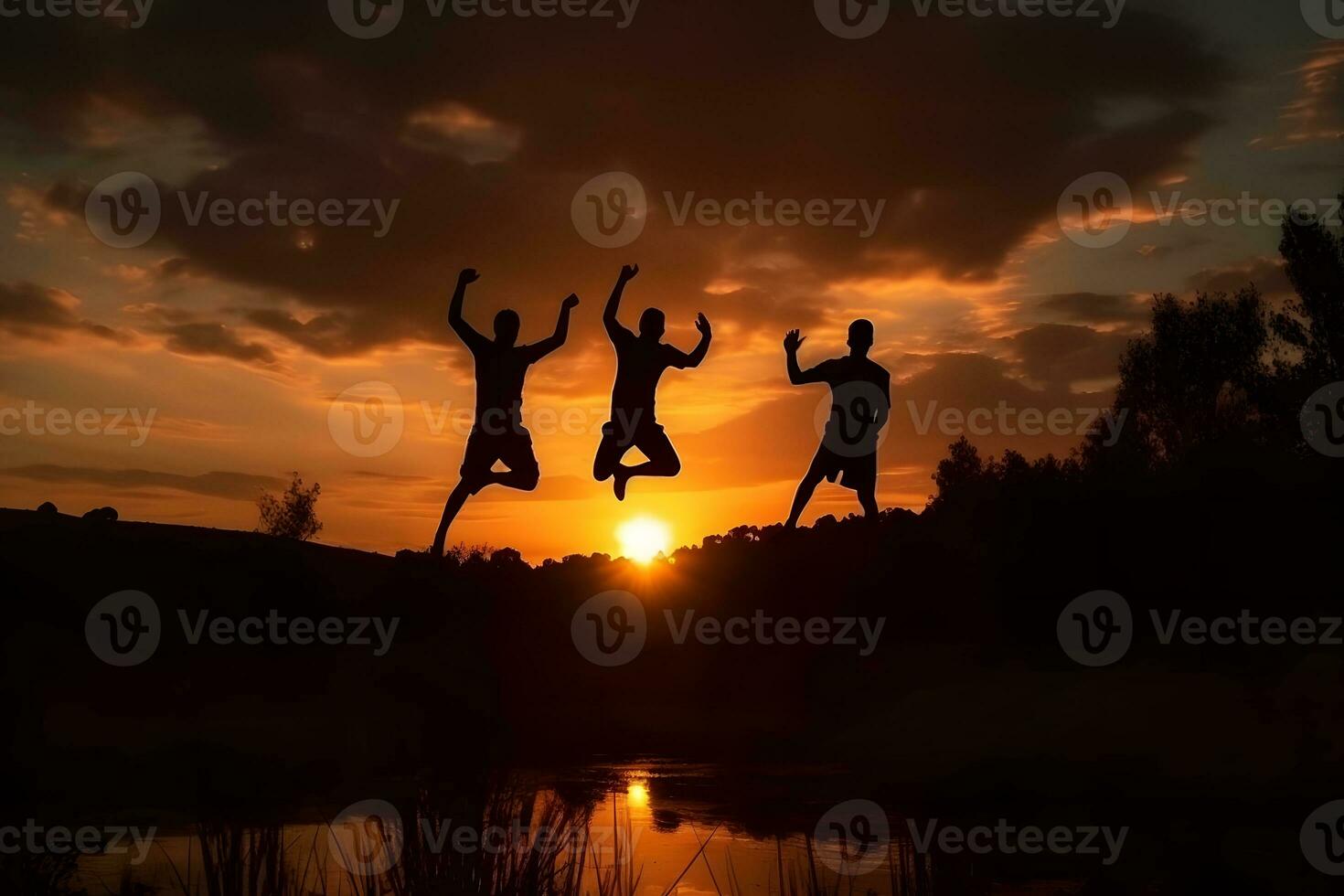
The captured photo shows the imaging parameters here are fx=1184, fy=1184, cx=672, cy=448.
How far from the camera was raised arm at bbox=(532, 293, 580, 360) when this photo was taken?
15.1m

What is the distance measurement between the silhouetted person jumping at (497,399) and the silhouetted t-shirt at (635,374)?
93 cm

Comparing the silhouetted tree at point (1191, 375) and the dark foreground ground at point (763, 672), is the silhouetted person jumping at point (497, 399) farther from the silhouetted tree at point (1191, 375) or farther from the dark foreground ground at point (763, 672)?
the silhouetted tree at point (1191, 375)

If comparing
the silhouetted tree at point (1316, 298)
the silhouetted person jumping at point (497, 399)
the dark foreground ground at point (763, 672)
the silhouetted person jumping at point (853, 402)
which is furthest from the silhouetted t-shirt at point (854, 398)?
the silhouetted tree at point (1316, 298)

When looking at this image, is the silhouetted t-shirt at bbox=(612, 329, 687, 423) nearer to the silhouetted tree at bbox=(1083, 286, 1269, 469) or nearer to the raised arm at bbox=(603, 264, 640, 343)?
the raised arm at bbox=(603, 264, 640, 343)

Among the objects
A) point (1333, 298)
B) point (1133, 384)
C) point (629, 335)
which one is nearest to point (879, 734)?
point (629, 335)

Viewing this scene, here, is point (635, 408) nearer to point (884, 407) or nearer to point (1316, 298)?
point (884, 407)

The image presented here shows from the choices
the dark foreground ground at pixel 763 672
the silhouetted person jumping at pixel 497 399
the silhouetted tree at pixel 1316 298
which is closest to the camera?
the dark foreground ground at pixel 763 672

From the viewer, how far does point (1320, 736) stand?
1207 centimetres

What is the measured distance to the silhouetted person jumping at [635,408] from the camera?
51.2 ft

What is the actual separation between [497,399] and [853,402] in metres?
4.71

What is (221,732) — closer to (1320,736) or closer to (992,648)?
(992,648)

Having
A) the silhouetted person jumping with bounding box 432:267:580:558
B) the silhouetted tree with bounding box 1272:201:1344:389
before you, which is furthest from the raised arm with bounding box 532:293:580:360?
the silhouetted tree with bounding box 1272:201:1344:389

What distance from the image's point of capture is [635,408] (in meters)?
15.7

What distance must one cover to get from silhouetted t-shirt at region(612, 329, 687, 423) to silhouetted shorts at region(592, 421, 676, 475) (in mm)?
153
